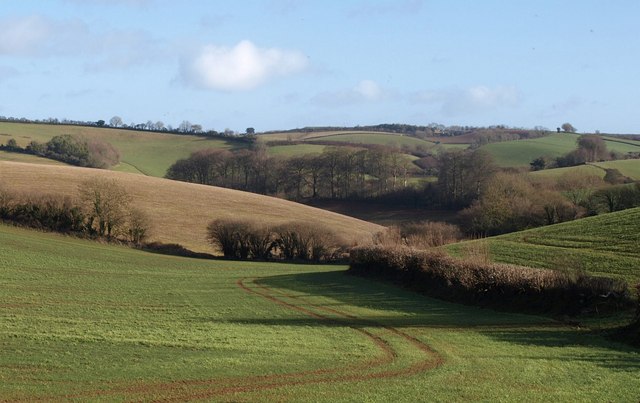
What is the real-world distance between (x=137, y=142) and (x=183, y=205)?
7465 centimetres

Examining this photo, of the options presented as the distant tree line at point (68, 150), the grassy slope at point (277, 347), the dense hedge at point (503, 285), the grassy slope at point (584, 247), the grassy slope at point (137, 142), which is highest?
the grassy slope at point (137, 142)

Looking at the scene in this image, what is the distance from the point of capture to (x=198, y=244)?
232 ft

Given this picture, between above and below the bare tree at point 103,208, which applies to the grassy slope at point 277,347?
below

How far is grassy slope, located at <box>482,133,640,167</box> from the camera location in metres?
138

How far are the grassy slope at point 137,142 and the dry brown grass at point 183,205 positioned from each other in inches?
1592

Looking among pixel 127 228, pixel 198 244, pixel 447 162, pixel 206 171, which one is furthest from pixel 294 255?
pixel 206 171

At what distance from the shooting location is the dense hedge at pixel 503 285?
2998 centimetres

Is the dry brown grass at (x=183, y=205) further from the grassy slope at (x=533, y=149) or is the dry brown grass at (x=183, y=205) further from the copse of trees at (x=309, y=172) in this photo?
the grassy slope at (x=533, y=149)


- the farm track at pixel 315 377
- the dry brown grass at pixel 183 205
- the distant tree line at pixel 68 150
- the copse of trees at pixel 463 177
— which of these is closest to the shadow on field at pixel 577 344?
the farm track at pixel 315 377

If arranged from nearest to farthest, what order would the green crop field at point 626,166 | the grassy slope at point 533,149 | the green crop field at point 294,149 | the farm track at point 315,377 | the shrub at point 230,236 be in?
the farm track at point 315,377 < the shrub at point 230,236 < the green crop field at point 626,166 < the grassy slope at point 533,149 < the green crop field at point 294,149

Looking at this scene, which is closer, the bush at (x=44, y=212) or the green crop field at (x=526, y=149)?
the bush at (x=44, y=212)

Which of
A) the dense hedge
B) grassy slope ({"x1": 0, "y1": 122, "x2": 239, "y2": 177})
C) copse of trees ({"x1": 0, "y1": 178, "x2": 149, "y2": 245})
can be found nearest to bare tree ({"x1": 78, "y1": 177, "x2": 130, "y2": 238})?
copse of trees ({"x1": 0, "y1": 178, "x2": 149, "y2": 245})

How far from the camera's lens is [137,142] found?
15338cm

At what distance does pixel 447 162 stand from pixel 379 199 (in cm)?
1465
